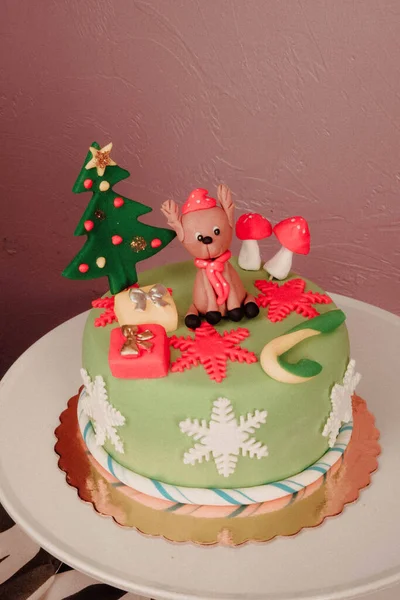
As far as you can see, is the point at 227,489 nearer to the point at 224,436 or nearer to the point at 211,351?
the point at 224,436

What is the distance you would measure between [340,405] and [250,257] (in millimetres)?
379

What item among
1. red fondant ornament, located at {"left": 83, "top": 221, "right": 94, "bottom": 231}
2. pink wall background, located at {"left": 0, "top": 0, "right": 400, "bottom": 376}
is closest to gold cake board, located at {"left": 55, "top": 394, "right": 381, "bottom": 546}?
red fondant ornament, located at {"left": 83, "top": 221, "right": 94, "bottom": 231}

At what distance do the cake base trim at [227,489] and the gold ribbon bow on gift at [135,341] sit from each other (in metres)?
0.27

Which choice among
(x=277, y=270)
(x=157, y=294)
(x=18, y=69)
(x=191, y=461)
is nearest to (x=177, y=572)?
(x=191, y=461)

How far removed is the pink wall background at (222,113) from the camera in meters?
1.94

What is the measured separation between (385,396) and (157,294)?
0.63 m

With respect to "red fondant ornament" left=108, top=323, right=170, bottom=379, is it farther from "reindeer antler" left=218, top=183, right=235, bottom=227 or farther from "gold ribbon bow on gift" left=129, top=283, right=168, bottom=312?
"reindeer antler" left=218, top=183, right=235, bottom=227

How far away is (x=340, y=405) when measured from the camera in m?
1.41

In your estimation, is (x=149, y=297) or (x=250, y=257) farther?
(x=250, y=257)

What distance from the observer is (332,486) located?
1.41 m

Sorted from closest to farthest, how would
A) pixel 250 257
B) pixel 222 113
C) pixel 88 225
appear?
pixel 88 225
pixel 250 257
pixel 222 113

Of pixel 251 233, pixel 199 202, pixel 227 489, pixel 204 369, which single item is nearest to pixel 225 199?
pixel 199 202

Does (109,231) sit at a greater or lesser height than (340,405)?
greater

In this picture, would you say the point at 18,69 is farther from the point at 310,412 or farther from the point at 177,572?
the point at 177,572
